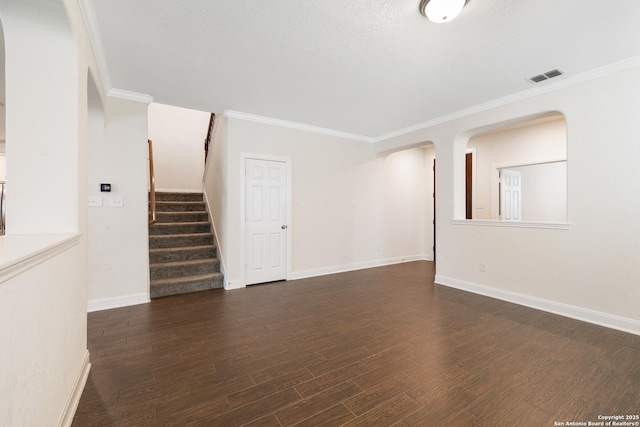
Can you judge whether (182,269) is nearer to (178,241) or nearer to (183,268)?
(183,268)

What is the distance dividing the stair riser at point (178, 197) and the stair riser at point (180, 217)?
79cm

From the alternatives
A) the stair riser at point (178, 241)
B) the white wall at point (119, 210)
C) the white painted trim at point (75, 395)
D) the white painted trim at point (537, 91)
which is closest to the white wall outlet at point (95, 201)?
the white wall at point (119, 210)

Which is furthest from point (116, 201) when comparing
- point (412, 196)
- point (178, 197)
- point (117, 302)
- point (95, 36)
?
point (412, 196)

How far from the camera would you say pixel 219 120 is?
15.3 ft

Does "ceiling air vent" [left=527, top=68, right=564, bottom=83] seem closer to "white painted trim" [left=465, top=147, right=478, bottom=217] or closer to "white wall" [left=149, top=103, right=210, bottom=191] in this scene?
"white painted trim" [left=465, top=147, right=478, bottom=217]

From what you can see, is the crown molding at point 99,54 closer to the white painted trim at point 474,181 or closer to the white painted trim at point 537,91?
the white painted trim at point 537,91

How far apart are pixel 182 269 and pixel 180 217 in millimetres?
1348

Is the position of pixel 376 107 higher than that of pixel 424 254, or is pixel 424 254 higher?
pixel 376 107

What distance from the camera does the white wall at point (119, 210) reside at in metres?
3.35

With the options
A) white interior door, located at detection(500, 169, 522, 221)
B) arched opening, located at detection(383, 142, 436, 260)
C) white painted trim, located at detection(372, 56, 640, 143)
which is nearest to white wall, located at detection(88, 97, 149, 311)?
white painted trim, located at detection(372, 56, 640, 143)

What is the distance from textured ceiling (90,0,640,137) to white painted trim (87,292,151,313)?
2.59 meters

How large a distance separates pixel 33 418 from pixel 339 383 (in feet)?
5.21

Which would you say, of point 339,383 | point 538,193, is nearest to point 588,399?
point 339,383

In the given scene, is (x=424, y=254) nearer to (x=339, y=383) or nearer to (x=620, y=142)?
(x=620, y=142)
